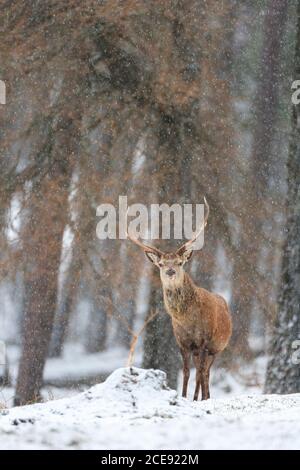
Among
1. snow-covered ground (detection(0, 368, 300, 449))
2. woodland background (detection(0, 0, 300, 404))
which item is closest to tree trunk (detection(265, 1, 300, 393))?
woodland background (detection(0, 0, 300, 404))

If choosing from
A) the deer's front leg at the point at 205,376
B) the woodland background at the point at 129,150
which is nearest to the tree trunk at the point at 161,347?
the woodland background at the point at 129,150

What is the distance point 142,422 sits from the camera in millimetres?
7008

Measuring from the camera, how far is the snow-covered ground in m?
5.96

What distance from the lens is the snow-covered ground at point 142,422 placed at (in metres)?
5.96

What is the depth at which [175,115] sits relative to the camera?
16.6 meters

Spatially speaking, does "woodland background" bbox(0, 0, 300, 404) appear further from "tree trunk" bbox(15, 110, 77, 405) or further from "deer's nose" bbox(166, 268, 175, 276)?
"deer's nose" bbox(166, 268, 175, 276)

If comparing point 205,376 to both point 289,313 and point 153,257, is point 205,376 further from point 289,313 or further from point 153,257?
point 289,313

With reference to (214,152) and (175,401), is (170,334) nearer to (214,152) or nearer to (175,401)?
(214,152)

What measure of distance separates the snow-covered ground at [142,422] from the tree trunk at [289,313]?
618cm

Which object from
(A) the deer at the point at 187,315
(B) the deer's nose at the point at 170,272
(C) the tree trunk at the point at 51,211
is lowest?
(A) the deer at the point at 187,315

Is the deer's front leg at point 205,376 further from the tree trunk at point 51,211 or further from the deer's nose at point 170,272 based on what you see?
the tree trunk at point 51,211

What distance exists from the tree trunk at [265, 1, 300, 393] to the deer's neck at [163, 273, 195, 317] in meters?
4.63
